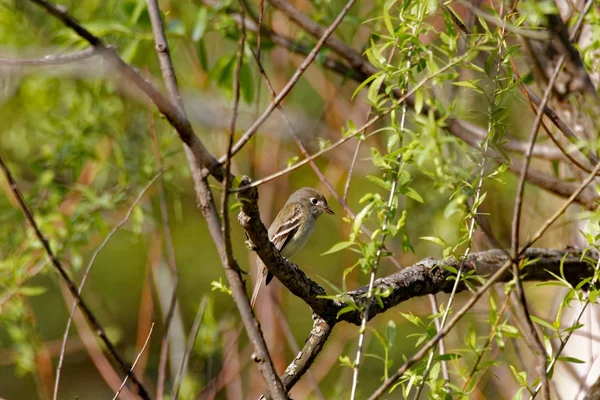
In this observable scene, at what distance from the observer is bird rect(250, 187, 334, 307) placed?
473 cm

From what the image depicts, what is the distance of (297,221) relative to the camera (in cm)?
477

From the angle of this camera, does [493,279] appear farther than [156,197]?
No

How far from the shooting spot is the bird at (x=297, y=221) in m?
4.73

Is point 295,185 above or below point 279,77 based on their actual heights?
below

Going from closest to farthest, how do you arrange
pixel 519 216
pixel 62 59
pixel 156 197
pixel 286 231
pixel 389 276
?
pixel 62 59, pixel 519 216, pixel 389 276, pixel 286 231, pixel 156 197

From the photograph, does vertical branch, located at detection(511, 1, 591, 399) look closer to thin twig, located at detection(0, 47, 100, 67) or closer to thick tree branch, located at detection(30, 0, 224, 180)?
thick tree branch, located at detection(30, 0, 224, 180)

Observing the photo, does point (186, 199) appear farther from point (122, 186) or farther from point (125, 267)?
point (122, 186)

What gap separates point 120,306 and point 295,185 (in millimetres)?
2590

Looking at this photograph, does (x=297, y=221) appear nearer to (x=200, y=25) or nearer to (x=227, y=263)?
(x=200, y=25)

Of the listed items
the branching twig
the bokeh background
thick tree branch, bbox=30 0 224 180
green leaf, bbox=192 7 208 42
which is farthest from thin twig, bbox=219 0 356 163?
green leaf, bbox=192 7 208 42

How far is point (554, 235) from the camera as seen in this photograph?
5.54 metres

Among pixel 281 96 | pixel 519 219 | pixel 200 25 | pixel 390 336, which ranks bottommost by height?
pixel 390 336

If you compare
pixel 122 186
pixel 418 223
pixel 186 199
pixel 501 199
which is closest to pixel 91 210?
pixel 122 186

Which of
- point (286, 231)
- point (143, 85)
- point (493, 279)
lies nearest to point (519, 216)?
point (493, 279)
